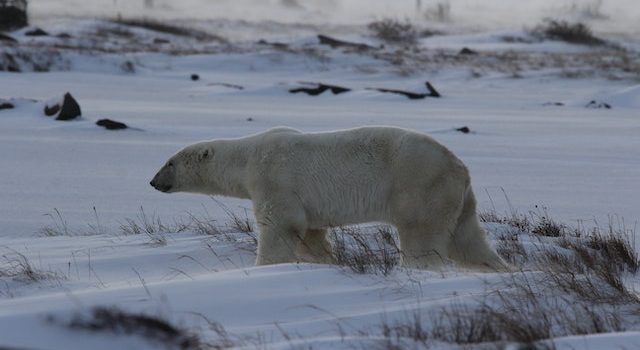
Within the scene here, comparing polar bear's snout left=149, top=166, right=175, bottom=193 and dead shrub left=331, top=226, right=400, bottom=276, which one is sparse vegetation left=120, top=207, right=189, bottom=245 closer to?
polar bear's snout left=149, top=166, right=175, bottom=193

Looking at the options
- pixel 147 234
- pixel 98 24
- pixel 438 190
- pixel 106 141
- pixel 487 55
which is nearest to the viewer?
pixel 438 190

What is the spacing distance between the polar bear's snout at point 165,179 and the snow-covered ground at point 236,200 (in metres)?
0.33

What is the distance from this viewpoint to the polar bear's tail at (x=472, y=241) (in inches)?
212

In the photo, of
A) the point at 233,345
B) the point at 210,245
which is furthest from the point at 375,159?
the point at 233,345

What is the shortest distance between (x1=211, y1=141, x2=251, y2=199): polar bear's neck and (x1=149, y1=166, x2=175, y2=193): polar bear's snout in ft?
1.25

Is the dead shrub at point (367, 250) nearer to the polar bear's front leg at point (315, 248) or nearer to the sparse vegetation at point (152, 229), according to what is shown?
the polar bear's front leg at point (315, 248)

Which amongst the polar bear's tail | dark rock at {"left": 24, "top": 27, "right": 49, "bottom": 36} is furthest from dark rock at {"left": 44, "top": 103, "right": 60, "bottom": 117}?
dark rock at {"left": 24, "top": 27, "right": 49, "bottom": 36}

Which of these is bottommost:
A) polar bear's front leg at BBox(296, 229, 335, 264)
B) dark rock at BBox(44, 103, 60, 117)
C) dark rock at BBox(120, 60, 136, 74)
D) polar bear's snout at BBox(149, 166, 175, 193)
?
dark rock at BBox(120, 60, 136, 74)

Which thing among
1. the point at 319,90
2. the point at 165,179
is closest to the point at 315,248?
the point at 165,179

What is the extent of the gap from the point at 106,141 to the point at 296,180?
7501 mm

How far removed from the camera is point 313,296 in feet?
12.7

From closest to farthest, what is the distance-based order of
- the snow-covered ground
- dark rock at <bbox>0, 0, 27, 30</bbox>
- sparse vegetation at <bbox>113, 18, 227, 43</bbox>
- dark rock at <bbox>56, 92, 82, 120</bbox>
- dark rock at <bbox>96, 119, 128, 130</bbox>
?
the snow-covered ground
dark rock at <bbox>96, 119, 128, 130</bbox>
dark rock at <bbox>56, 92, 82, 120</bbox>
dark rock at <bbox>0, 0, 27, 30</bbox>
sparse vegetation at <bbox>113, 18, 227, 43</bbox>

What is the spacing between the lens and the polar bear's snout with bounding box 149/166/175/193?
612 centimetres

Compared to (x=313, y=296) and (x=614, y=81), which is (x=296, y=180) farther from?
(x=614, y=81)
